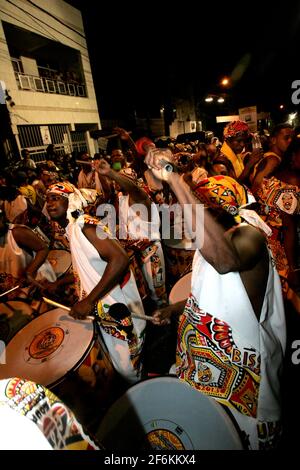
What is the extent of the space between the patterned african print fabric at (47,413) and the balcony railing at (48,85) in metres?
16.7

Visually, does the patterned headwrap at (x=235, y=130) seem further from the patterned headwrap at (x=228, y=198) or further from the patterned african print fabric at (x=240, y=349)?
the patterned african print fabric at (x=240, y=349)

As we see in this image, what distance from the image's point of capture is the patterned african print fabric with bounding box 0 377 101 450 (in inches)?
27.8

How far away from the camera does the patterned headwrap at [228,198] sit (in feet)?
5.21

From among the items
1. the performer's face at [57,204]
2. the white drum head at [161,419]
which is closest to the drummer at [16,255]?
the performer's face at [57,204]

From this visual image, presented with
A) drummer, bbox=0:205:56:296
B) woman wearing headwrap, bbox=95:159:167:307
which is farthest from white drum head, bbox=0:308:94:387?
woman wearing headwrap, bbox=95:159:167:307

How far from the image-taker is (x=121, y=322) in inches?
95.3
